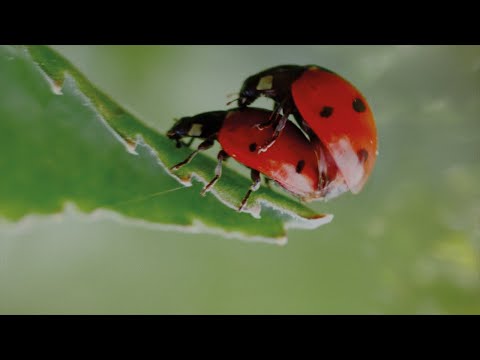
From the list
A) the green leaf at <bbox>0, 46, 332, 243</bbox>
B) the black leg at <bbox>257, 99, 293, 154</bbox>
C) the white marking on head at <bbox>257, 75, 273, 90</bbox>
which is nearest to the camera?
the green leaf at <bbox>0, 46, 332, 243</bbox>

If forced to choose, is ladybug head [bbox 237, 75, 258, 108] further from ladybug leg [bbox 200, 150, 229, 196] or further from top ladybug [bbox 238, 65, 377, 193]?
ladybug leg [bbox 200, 150, 229, 196]

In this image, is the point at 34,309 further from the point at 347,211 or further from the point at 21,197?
the point at 347,211

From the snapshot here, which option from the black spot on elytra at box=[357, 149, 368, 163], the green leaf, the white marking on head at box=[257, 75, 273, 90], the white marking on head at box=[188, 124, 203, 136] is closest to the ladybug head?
the white marking on head at box=[257, 75, 273, 90]

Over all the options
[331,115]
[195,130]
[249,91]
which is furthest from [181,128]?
[331,115]

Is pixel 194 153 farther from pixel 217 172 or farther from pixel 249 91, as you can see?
pixel 249 91

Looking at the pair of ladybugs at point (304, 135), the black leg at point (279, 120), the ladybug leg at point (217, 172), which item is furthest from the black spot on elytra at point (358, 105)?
the ladybug leg at point (217, 172)

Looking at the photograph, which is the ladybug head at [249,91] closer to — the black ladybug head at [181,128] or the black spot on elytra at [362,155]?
the black ladybug head at [181,128]
